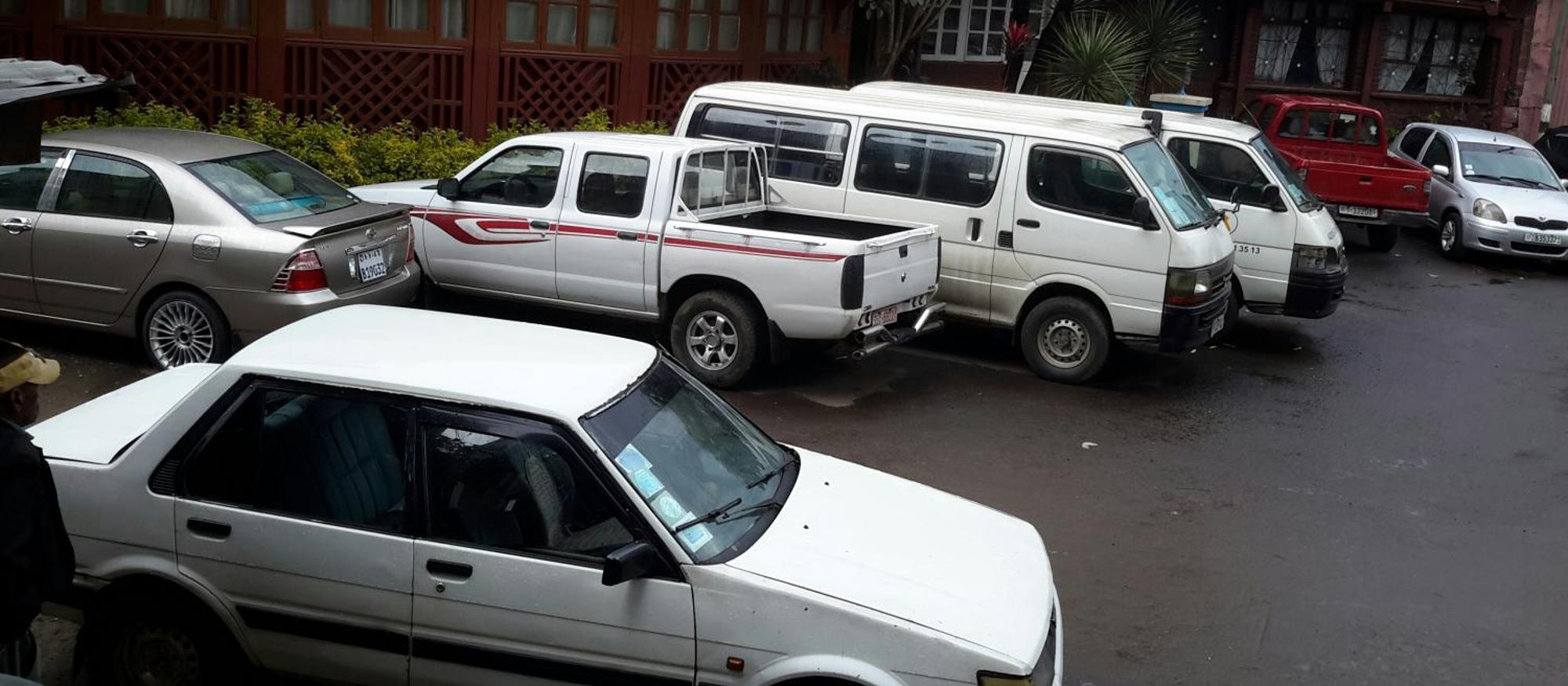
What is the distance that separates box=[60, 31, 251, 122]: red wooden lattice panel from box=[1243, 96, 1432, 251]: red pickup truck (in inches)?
464

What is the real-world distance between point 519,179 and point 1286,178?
Answer: 267 inches

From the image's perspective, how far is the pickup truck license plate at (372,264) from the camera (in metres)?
9.37

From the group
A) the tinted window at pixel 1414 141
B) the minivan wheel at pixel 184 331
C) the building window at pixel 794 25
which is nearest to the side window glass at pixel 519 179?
the minivan wheel at pixel 184 331

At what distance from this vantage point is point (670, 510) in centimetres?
473

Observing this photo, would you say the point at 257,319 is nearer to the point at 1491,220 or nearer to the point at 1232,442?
the point at 1232,442

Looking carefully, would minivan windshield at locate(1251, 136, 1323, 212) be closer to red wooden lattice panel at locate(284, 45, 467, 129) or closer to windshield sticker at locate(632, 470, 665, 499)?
red wooden lattice panel at locate(284, 45, 467, 129)

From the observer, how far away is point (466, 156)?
46.2 ft

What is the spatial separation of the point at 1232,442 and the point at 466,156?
26.2 ft

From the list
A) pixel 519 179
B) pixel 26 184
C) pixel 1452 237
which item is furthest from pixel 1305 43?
pixel 26 184

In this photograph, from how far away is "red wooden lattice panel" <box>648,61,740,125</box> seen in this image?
17391 millimetres

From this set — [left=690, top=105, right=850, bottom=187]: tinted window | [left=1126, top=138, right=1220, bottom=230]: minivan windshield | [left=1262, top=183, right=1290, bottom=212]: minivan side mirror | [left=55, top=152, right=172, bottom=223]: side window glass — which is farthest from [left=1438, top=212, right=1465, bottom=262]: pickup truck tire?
[left=55, top=152, right=172, bottom=223]: side window glass

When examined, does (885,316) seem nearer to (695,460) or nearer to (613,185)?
(613,185)

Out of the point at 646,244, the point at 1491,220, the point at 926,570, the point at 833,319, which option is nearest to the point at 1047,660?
the point at 926,570

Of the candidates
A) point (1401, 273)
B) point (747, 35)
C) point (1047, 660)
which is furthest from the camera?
point (747, 35)
